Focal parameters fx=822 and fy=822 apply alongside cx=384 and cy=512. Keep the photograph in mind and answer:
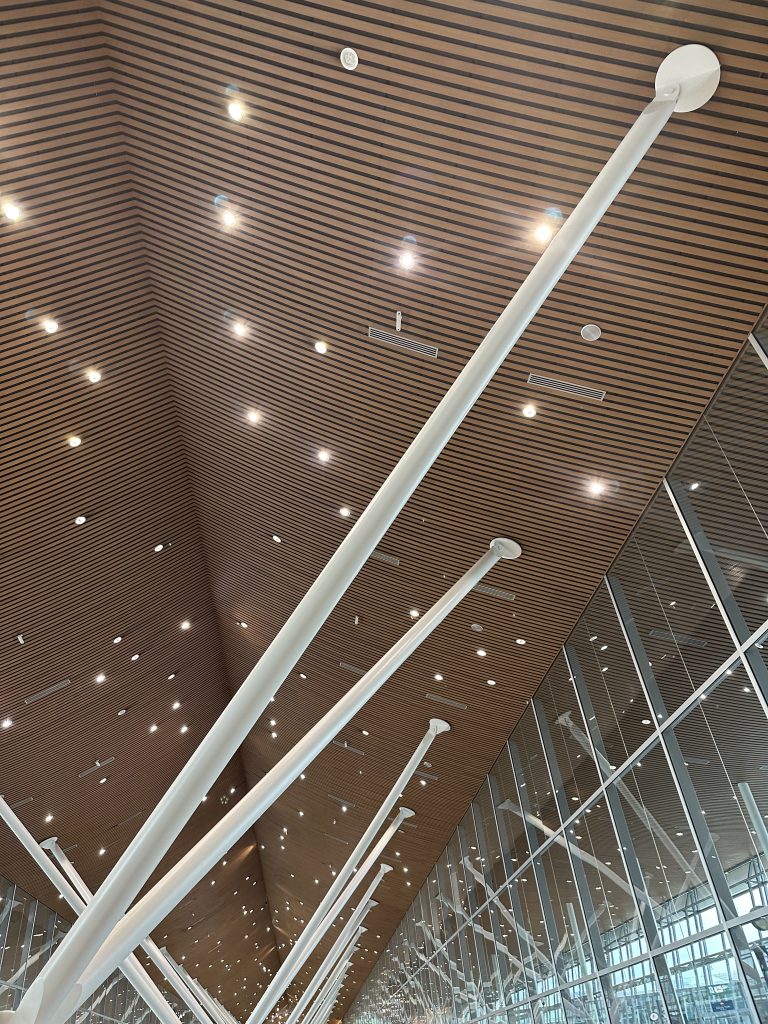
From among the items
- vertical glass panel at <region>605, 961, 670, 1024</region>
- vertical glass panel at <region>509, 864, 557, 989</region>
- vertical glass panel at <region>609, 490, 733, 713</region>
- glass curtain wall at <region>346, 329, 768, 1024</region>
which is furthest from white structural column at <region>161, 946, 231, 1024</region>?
vertical glass panel at <region>609, 490, 733, 713</region>

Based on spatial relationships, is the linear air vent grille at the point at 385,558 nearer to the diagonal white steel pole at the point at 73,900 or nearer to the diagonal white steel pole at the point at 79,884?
the diagonal white steel pole at the point at 73,900

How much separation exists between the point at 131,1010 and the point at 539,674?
1194 inches

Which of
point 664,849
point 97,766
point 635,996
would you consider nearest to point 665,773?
point 664,849

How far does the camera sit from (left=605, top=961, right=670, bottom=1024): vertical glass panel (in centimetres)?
932

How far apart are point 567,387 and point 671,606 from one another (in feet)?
9.25

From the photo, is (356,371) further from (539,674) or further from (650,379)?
(539,674)

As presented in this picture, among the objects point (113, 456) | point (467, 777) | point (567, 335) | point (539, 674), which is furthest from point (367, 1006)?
point (567, 335)

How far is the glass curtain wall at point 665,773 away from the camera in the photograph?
740 cm

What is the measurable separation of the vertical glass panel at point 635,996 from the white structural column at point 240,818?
15.0 feet

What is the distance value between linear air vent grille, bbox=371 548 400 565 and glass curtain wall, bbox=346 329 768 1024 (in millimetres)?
3008

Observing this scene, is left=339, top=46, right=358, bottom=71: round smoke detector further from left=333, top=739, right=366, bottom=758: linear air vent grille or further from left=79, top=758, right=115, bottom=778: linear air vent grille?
left=79, top=758, right=115, bottom=778: linear air vent grille

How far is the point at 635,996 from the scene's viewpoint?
9.92 metres

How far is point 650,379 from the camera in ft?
26.9

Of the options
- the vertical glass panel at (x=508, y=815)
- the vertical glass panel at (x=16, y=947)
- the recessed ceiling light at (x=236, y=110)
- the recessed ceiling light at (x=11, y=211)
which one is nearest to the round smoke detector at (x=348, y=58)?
the recessed ceiling light at (x=236, y=110)
